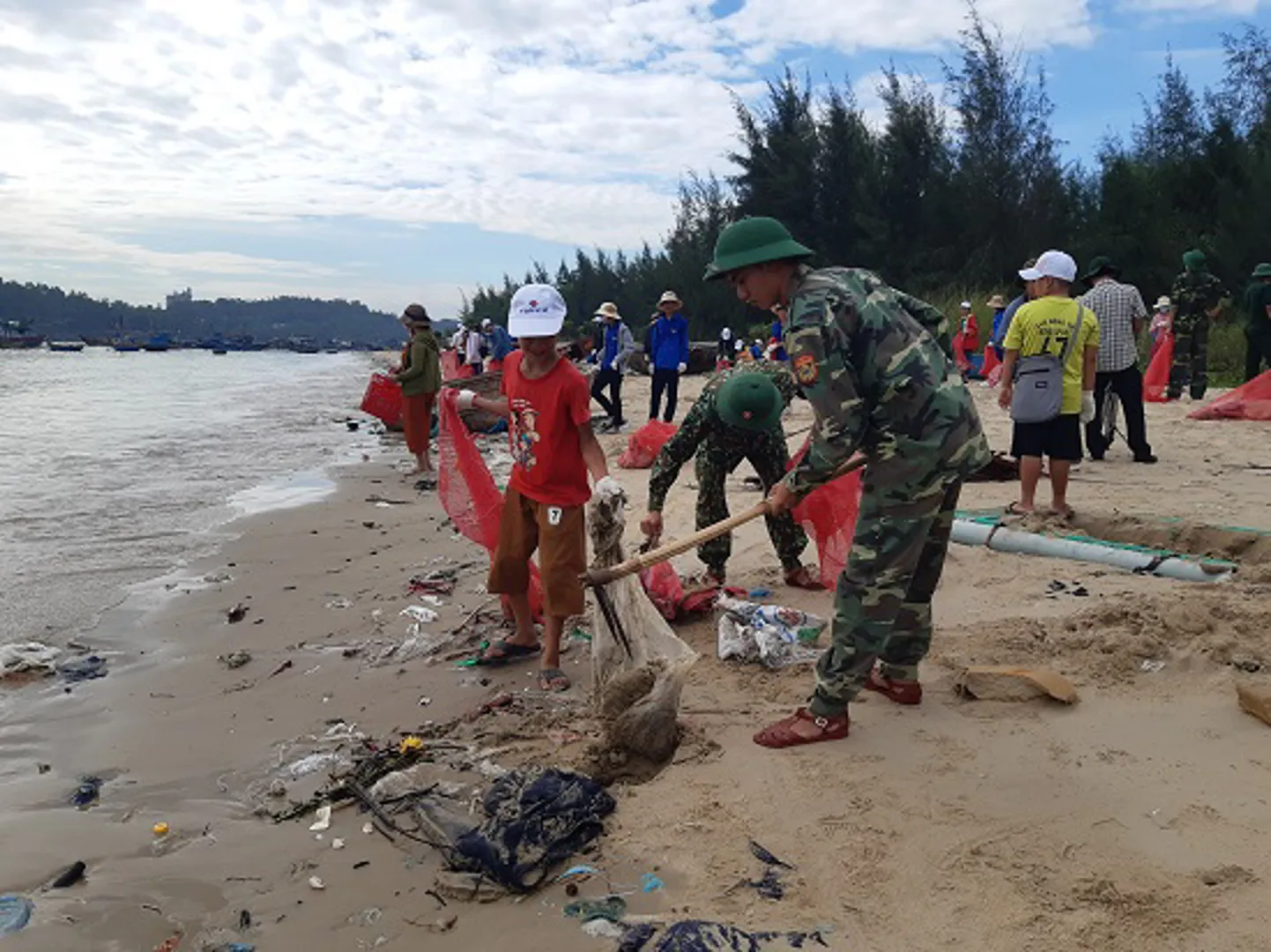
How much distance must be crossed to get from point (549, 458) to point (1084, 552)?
2945 mm

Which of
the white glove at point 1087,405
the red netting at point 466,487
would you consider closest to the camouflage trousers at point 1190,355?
the white glove at point 1087,405

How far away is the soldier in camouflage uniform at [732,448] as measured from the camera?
4.66 metres

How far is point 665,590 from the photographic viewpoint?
4.88 metres

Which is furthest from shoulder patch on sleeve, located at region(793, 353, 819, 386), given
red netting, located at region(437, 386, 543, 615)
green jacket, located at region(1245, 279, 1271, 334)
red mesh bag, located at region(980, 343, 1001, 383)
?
red mesh bag, located at region(980, 343, 1001, 383)

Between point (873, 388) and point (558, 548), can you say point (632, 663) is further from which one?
point (873, 388)

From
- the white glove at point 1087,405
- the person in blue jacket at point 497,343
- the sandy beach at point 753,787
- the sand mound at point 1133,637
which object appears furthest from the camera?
the person in blue jacket at point 497,343

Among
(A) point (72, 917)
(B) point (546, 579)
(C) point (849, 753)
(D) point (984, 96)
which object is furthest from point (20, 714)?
(D) point (984, 96)

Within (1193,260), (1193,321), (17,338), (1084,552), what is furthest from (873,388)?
(17,338)

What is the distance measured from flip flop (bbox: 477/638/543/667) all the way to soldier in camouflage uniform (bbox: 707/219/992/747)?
1.61 meters

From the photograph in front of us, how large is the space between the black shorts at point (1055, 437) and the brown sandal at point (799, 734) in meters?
3.39

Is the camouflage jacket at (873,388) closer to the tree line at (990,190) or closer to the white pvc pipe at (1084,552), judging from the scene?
the white pvc pipe at (1084,552)

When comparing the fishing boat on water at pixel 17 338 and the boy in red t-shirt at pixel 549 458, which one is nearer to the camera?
the boy in red t-shirt at pixel 549 458

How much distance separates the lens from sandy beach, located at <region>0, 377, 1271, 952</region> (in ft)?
8.07

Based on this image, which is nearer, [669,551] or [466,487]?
[669,551]
